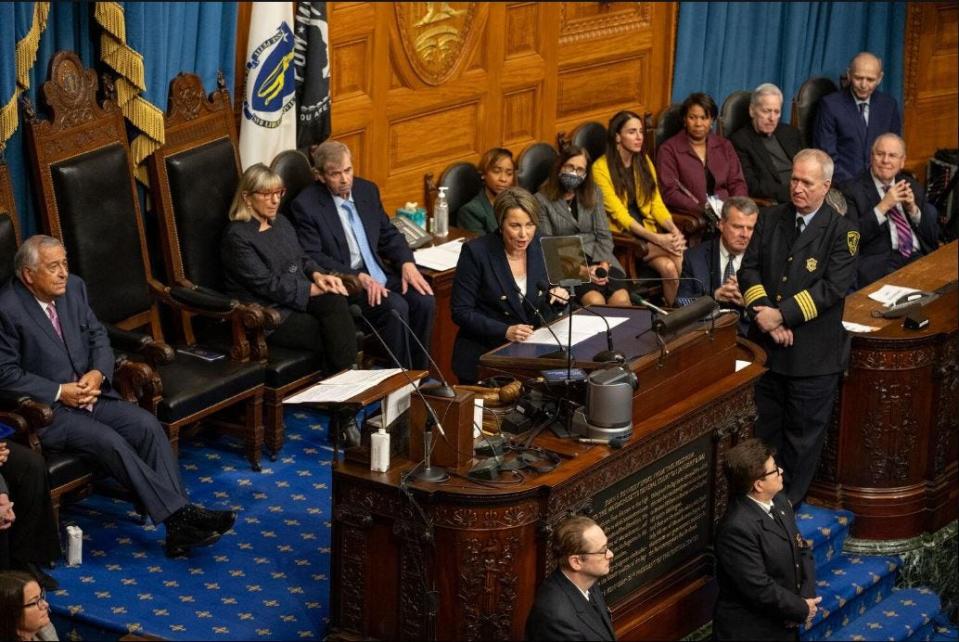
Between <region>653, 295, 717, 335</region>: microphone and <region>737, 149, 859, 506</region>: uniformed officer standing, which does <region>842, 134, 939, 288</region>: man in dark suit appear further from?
<region>653, 295, 717, 335</region>: microphone

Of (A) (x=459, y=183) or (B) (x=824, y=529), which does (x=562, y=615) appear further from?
(A) (x=459, y=183)

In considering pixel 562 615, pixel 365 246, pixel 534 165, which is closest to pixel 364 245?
pixel 365 246

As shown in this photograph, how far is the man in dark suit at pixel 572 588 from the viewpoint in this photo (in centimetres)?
527

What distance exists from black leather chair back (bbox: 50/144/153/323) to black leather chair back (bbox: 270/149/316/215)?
81cm

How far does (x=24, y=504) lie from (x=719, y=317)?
2.63 metres

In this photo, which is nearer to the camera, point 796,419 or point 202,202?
point 796,419

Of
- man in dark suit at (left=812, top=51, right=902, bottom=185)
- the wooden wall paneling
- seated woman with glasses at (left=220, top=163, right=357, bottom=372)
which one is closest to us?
seated woman with glasses at (left=220, top=163, right=357, bottom=372)

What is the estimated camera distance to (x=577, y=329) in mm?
6551

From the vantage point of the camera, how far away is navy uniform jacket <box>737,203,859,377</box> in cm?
716

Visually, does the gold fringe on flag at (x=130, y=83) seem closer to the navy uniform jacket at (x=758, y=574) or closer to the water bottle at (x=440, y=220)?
the water bottle at (x=440, y=220)

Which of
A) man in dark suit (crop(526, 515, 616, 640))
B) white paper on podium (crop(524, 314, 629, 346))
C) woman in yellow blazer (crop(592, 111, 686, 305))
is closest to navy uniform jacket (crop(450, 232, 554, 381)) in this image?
white paper on podium (crop(524, 314, 629, 346))

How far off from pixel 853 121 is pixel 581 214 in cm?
261

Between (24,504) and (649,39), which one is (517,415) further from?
(649,39)

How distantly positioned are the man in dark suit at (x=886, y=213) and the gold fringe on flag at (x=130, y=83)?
12.4ft
